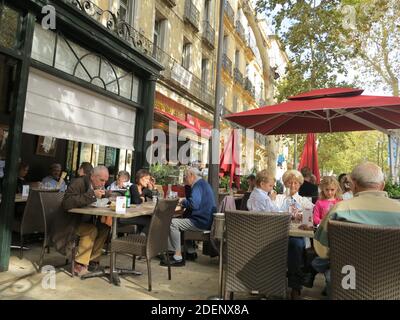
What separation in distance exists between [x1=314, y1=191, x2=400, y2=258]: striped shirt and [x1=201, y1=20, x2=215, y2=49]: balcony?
16.7 metres

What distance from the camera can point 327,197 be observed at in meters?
4.77

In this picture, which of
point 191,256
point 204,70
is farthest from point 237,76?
point 191,256

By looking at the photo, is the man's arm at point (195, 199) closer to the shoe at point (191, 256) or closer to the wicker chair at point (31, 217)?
the shoe at point (191, 256)

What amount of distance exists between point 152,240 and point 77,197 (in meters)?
1.08

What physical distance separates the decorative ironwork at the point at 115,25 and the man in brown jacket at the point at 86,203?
302 centimetres

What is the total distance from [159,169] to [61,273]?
18.7 ft

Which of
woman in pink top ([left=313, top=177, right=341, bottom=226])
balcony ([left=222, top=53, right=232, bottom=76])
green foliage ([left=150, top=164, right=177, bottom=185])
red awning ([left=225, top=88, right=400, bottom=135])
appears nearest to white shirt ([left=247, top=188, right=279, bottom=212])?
woman in pink top ([left=313, top=177, right=341, bottom=226])

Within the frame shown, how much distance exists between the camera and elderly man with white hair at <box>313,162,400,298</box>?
287cm

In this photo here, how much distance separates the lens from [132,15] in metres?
12.6

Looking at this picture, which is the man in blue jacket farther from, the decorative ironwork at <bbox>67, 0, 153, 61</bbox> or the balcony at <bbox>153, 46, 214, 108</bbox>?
the balcony at <bbox>153, 46, 214, 108</bbox>

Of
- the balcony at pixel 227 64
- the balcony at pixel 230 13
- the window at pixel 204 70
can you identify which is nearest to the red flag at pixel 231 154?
the window at pixel 204 70

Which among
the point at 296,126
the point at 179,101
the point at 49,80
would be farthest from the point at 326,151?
the point at 49,80

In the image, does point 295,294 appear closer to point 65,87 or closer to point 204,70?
point 65,87

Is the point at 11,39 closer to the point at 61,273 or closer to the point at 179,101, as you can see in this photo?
the point at 61,273
